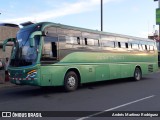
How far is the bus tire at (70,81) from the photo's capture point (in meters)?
13.5

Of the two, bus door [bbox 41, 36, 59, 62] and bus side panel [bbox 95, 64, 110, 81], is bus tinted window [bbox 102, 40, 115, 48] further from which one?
bus door [bbox 41, 36, 59, 62]

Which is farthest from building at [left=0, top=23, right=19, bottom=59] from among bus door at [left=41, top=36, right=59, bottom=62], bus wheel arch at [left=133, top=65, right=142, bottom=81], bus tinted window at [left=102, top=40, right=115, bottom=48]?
bus door at [left=41, top=36, right=59, bottom=62]

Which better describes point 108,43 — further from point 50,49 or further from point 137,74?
point 50,49

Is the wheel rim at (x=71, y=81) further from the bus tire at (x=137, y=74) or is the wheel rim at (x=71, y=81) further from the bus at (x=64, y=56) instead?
the bus tire at (x=137, y=74)

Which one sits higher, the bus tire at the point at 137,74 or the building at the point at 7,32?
the building at the point at 7,32

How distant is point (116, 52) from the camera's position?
17.6m

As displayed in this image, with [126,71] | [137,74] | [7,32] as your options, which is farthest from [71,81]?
[7,32]

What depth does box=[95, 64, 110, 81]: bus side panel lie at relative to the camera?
15680mm

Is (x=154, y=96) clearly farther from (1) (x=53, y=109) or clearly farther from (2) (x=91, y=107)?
(1) (x=53, y=109)

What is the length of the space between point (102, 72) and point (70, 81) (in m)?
2.91

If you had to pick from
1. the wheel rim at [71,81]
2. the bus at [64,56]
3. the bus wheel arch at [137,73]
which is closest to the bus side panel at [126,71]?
the bus at [64,56]

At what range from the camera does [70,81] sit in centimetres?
1369

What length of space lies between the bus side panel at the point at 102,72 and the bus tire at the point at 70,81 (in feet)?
6.29

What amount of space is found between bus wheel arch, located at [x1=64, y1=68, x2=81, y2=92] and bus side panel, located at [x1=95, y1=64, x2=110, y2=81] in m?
1.75
